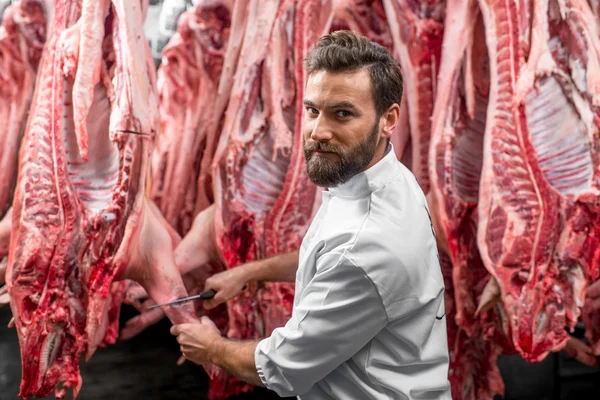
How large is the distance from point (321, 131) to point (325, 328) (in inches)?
15.6

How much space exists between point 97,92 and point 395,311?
56.1 inches

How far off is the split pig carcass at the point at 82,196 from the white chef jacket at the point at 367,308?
98 centimetres

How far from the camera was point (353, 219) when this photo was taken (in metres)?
1.48

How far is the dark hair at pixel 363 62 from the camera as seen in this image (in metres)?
1.45

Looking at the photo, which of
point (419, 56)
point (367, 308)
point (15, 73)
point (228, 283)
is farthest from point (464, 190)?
point (15, 73)

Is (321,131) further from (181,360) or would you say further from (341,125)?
(181,360)

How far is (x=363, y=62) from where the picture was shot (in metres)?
1.46

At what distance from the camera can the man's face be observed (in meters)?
1.46

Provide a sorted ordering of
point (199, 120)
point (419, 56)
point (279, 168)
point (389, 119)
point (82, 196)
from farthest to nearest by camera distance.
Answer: point (199, 120) → point (279, 168) → point (419, 56) → point (82, 196) → point (389, 119)

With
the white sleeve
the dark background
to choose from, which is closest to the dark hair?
the white sleeve

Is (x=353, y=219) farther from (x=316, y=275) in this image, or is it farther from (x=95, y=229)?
→ (x=95, y=229)

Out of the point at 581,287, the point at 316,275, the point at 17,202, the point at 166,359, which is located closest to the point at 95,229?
the point at 17,202

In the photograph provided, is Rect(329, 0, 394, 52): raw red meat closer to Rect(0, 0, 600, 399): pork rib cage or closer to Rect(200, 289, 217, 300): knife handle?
Rect(0, 0, 600, 399): pork rib cage

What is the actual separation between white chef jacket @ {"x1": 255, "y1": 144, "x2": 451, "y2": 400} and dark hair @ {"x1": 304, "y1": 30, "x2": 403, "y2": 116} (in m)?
0.14
